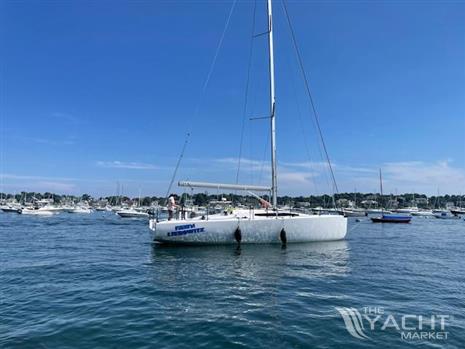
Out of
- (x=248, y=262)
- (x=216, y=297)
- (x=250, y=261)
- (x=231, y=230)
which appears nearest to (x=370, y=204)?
(x=231, y=230)

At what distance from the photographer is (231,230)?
21.5 meters

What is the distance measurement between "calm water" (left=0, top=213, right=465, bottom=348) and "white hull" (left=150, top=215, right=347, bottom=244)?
5.43 feet

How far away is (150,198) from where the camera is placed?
172125mm

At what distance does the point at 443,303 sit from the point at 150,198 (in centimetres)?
16803

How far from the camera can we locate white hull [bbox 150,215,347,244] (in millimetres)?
21344

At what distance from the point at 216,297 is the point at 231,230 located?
10.6 m

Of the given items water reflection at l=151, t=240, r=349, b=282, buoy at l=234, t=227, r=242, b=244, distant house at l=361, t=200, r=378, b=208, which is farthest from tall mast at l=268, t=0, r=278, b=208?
distant house at l=361, t=200, r=378, b=208

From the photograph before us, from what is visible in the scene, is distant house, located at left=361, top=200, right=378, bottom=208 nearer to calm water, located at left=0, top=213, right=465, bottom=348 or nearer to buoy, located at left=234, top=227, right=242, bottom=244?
calm water, located at left=0, top=213, right=465, bottom=348

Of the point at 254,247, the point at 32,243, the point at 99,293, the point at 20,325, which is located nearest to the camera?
the point at 20,325

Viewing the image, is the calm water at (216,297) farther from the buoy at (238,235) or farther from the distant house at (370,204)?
the distant house at (370,204)

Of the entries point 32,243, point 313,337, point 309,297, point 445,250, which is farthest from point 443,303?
point 32,243

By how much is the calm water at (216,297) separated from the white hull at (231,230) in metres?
1.66

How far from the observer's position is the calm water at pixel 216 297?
7.73 m

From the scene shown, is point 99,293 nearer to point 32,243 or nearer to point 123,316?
point 123,316
